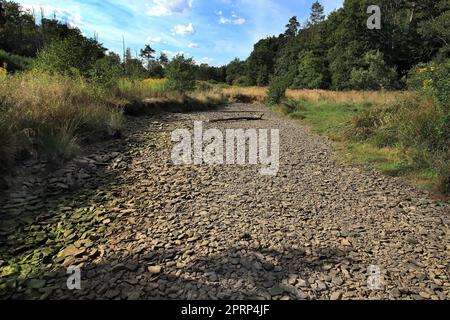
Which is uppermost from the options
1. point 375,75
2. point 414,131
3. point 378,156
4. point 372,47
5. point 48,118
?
point 372,47

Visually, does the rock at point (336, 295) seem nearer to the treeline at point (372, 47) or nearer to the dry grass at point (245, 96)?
the treeline at point (372, 47)

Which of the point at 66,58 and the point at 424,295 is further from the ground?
the point at 66,58

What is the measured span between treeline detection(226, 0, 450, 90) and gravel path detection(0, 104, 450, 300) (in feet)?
58.6

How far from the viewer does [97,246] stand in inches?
141

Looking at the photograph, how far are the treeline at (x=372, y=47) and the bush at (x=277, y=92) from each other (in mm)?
420

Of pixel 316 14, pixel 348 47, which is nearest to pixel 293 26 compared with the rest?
pixel 316 14

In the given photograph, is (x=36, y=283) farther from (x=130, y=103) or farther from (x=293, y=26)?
(x=293, y=26)

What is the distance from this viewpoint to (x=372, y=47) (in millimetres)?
36125

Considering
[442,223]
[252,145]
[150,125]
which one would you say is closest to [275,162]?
[252,145]

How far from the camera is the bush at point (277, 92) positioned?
69.3 ft

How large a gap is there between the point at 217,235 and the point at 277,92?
18505 millimetres

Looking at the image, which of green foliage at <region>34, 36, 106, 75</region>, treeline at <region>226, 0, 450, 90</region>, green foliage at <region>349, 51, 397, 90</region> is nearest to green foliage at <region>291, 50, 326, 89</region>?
treeline at <region>226, 0, 450, 90</region>

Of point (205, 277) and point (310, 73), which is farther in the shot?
point (310, 73)

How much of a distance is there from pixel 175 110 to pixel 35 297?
43.4ft
